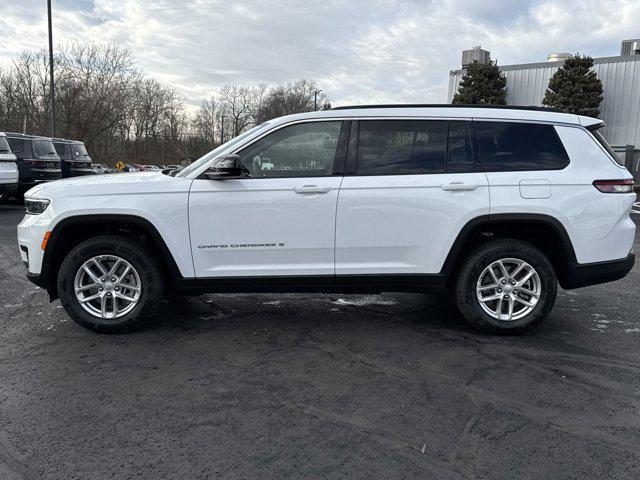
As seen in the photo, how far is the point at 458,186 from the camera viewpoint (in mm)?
4293

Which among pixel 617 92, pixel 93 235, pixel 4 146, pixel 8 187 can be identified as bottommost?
pixel 93 235

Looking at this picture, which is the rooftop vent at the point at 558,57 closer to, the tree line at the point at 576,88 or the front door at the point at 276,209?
the tree line at the point at 576,88

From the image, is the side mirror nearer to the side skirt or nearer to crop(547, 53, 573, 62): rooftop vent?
the side skirt

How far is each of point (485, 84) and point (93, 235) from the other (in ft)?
93.0

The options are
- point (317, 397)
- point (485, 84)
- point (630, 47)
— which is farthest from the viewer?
point (630, 47)

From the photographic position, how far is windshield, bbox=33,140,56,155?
1554 cm

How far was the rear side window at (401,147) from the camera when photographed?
4371 mm

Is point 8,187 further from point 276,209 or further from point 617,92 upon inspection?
point 617,92

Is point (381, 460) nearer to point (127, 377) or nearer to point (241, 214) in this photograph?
point (127, 377)

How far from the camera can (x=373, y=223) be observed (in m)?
4.30

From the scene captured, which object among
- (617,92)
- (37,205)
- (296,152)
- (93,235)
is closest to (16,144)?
(37,205)

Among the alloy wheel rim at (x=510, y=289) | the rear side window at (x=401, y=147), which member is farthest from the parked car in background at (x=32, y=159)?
the alloy wheel rim at (x=510, y=289)

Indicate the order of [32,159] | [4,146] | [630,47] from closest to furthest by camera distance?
[4,146] < [32,159] < [630,47]

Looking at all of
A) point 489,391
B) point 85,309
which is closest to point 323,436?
point 489,391
